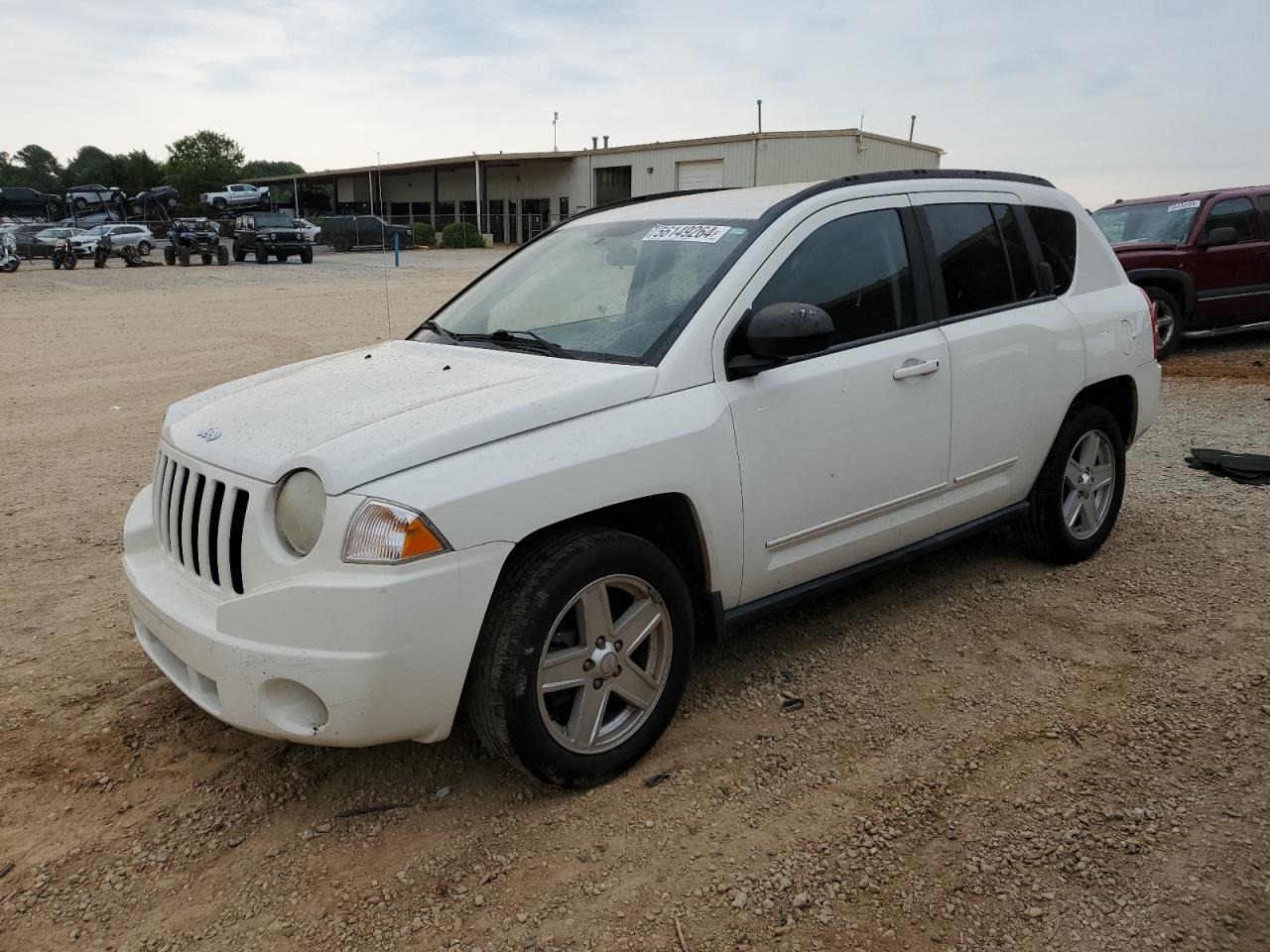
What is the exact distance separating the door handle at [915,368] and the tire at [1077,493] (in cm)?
108

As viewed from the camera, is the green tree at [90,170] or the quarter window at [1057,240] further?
the green tree at [90,170]

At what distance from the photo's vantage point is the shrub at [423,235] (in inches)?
1917

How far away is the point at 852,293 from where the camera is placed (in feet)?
12.4

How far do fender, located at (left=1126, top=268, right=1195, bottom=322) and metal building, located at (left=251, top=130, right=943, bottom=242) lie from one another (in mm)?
15036

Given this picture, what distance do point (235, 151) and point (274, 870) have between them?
12061cm

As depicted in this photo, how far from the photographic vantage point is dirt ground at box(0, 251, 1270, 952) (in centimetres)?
256

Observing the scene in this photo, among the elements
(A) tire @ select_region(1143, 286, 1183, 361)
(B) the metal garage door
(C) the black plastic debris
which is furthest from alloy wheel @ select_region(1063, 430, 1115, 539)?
(B) the metal garage door

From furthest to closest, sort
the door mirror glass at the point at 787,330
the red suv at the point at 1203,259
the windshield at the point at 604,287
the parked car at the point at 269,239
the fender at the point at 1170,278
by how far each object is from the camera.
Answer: the parked car at the point at 269,239 < the red suv at the point at 1203,259 < the fender at the point at 1170,278 < the windshield at the point at 604,287 < the door mirror glass at the point at 787,330

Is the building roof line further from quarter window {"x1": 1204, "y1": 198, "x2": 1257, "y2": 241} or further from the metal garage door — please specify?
quarter window {"x1": 1204, "y1": 198, "x2": 1257, "y2": 241}

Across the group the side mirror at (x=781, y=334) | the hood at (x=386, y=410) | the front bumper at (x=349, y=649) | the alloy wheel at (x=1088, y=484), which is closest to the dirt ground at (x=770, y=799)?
the alloy wheel at (x=1088, y=484)

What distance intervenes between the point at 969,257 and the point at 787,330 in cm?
150

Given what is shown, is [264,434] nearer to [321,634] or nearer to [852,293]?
[321,634]

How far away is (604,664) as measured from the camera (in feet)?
9.95

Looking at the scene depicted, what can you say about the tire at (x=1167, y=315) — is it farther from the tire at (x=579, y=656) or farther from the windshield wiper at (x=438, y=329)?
the tire at (x=579, y=656)
